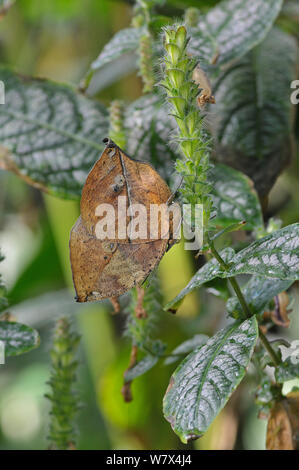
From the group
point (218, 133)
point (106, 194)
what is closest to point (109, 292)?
point (106, 194)

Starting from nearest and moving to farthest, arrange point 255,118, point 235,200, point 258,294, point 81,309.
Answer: point 258,294, point 235,200, point 255,118, point 81,309

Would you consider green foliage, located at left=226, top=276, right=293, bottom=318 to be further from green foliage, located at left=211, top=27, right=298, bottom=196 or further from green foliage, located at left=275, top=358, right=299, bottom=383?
green foliage, located at left=211, top=27, right=298, bottom=196

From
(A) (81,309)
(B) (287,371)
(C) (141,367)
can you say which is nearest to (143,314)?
(C) (141,367)

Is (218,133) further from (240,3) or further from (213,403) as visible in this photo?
(213,403)

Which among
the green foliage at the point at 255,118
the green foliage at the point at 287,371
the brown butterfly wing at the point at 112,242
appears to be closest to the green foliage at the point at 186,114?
the brown butterfly wing at the point at 112,242

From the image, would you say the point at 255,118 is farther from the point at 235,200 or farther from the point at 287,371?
the point at 287,371

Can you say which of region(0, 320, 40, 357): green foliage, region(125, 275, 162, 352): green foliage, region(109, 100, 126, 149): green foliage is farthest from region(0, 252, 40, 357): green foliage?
region(109, 100, 126, 149): green foliage
